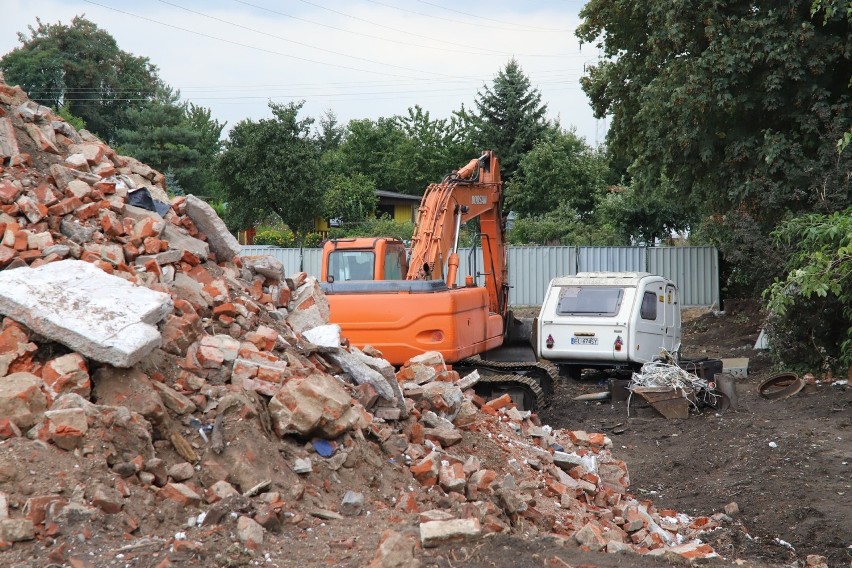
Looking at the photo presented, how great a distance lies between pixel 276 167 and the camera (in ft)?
125

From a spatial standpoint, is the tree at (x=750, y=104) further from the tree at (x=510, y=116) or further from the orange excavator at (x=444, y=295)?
the tree at (x=510, y=116)

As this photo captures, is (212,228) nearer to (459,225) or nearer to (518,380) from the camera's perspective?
(518,380)

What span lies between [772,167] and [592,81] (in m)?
6.59

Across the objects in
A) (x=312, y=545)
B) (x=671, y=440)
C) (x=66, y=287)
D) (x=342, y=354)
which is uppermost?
(x=66, y=287)

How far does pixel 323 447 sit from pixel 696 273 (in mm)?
23037

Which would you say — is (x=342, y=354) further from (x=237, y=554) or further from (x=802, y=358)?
(x=802, y=358)

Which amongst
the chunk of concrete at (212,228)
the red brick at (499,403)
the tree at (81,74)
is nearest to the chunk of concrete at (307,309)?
the chunk of concrete at (212,228)

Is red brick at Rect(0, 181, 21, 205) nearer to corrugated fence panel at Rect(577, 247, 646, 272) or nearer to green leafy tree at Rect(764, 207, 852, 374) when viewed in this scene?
green leafy tree at Rect(764, 207, 852, 374)

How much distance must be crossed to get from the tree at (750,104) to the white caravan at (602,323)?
348 centimetres

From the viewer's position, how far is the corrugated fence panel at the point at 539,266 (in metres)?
29.3

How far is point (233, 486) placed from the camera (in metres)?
5.79

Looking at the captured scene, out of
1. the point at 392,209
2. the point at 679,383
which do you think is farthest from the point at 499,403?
the point at 392,209

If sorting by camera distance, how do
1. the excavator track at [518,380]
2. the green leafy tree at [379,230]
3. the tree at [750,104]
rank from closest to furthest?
1. the excavator track at [518,380]
2. the tree at [750,104]
3. the green leafy tree at [379,230]

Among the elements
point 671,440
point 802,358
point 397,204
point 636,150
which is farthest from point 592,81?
point 397,204
